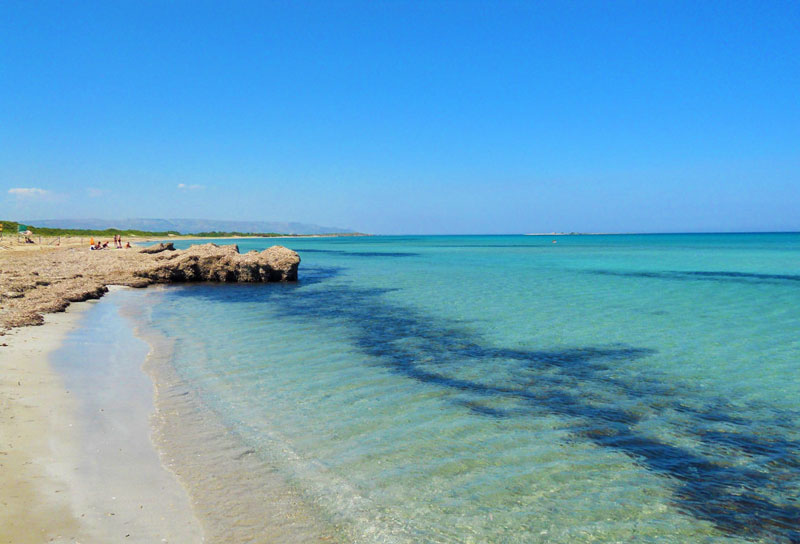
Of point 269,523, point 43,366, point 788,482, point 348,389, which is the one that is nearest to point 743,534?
point 788,482

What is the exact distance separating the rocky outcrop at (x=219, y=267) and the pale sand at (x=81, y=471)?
1758 centimetres

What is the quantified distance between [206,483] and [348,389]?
3.45 m

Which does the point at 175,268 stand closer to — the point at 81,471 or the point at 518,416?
the point at 81,471

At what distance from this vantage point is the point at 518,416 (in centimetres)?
715

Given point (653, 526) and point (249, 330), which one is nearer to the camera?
point (653, 526)

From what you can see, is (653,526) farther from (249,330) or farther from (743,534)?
(249,330)

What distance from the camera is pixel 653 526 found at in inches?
177

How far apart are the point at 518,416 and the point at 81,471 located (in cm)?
530

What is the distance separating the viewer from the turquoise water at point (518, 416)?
4664 mm

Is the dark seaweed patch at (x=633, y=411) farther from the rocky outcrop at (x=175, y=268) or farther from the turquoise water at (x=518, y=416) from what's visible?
the rocky outcrop at (x=175, y=268)

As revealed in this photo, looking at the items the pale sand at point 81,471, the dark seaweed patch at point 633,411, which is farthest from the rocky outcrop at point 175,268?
the pale sand at point 81,471

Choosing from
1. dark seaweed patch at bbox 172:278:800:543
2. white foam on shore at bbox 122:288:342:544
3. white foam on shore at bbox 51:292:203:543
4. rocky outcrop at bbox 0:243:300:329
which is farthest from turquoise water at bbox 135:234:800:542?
rocky outcrop at bbox 0:243:300:329

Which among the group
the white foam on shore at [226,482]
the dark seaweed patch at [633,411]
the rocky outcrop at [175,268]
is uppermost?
the rocky outcrop at [175,268]

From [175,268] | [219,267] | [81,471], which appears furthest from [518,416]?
[175,268]
